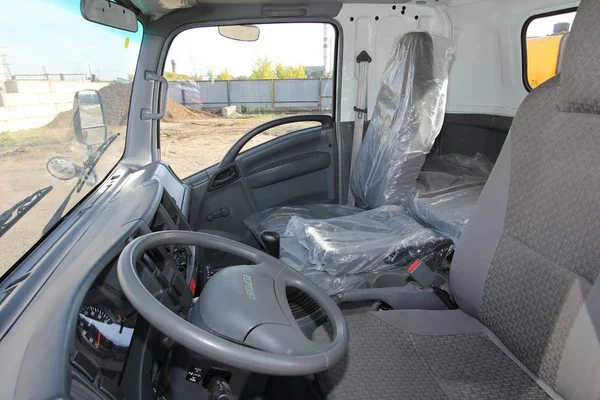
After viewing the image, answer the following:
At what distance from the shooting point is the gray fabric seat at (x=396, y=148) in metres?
1.98

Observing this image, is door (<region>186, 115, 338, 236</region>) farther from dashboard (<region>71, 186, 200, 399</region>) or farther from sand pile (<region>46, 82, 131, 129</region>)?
dashboard (<region>71, 186, 200, 399</region>)

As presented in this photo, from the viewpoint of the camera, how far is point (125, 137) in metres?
2.30

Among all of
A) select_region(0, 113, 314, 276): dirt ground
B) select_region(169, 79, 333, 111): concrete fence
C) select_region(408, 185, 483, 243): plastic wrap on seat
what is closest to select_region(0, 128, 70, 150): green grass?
select_region(0, 113, 314, 276): dirt ground

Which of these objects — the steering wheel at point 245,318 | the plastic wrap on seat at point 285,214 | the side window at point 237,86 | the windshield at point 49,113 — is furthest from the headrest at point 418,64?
the steering wheel at point 245,318

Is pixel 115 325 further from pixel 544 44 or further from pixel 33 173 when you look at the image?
pixel 544 44

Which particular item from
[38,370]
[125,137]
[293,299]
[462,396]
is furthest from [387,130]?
[38,370]

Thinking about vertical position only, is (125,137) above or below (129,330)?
above

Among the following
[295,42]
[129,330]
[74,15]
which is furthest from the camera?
[295,42]

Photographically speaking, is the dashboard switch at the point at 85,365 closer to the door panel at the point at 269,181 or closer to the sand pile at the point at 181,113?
the door panel at the point at 269,181

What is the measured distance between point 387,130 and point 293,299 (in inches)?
49.0

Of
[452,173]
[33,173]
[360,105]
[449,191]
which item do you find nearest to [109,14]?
[33,173]

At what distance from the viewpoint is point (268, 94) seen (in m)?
2.89

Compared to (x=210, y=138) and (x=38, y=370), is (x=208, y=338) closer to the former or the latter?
(x=38, y=370)

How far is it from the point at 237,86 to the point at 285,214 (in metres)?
1.03
